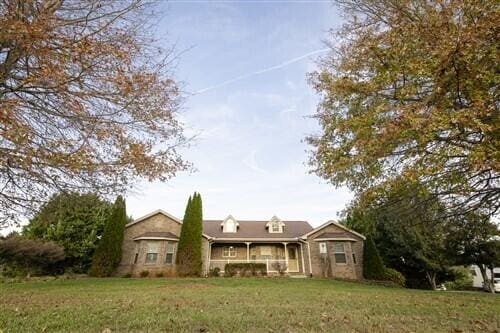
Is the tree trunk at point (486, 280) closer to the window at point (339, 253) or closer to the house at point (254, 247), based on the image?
the house at point (254, 247)

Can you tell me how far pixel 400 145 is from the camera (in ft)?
21.5

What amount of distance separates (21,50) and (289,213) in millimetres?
27779

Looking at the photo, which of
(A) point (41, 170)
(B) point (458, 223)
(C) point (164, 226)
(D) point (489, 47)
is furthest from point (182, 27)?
(C) point (164, 226)

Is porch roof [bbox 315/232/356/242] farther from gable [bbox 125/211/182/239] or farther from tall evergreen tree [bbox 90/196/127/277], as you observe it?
tall evergreen tree [bbox 90/196/127/277]

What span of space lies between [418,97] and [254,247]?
2129cm

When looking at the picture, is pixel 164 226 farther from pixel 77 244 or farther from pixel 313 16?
pixel 313 16

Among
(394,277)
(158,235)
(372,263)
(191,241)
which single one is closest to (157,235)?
(158,235)

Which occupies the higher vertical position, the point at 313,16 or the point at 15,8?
the point at 313,16

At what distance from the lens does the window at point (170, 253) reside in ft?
73.6

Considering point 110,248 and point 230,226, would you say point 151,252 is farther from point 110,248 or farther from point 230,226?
point 230,226

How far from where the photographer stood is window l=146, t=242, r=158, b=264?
22.2 meters

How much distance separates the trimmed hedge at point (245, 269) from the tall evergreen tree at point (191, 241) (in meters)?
2.22

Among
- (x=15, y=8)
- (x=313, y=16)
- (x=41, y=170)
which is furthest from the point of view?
(x=313, y=16)

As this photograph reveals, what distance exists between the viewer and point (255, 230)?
89.1 ft
